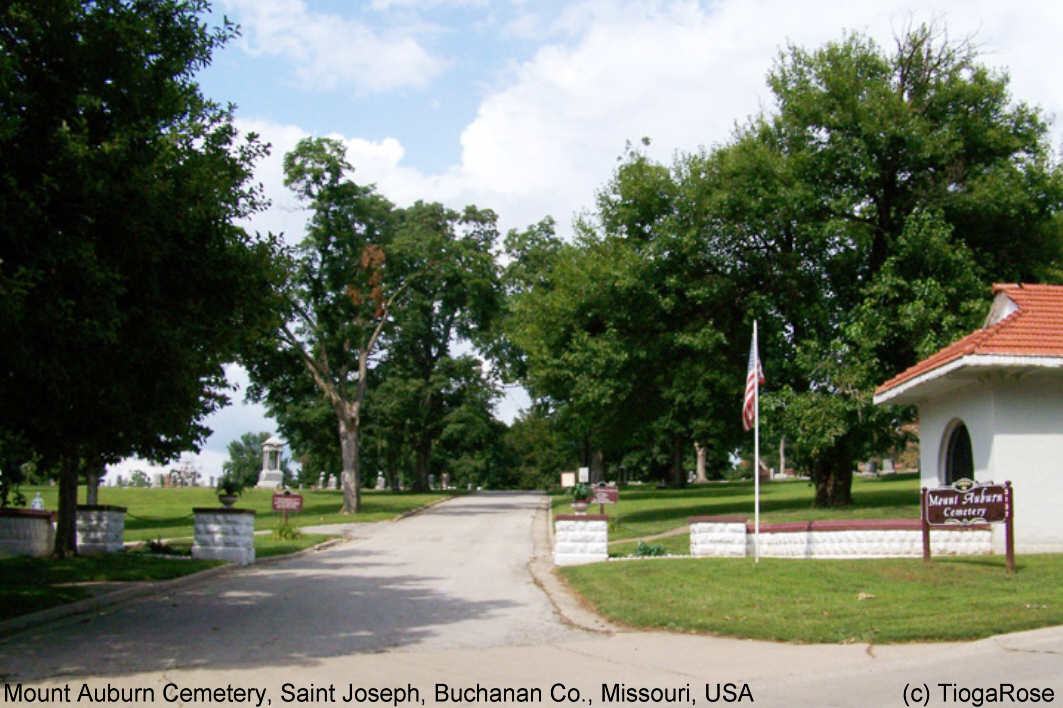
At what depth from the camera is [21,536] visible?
815 inches

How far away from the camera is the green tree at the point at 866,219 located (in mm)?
24609

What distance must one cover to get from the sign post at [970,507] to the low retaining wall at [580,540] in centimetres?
595

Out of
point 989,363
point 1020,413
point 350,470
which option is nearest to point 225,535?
point 989,363

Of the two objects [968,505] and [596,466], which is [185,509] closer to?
[596,466]

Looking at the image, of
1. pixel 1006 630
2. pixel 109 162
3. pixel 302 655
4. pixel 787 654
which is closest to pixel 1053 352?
pixel 1006 630

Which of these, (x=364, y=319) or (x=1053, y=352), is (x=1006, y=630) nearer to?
(x=1053, y=352)

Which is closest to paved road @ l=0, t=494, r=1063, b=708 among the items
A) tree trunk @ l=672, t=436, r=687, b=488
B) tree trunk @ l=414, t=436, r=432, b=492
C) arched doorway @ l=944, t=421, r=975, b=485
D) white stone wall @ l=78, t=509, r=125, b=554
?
white stone wall @ l=78, t=509, r=125, b=554

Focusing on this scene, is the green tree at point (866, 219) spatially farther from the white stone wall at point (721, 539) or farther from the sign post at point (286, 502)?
the sign post at point (286, 502)

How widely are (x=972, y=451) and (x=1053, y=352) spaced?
2450 millimetres

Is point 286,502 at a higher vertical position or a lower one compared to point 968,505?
lower

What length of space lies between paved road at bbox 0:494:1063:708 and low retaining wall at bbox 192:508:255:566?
585 centimetres

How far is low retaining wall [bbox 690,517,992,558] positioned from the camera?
16.7m

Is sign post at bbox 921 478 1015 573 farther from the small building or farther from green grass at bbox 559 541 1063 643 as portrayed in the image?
the small building

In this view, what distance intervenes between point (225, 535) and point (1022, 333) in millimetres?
16246
